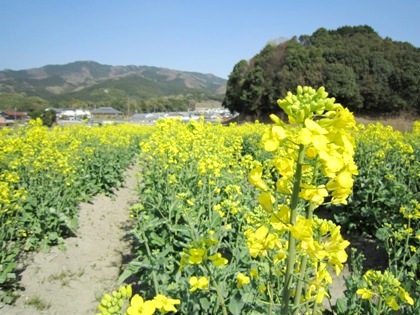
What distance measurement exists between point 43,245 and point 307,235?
3934mm

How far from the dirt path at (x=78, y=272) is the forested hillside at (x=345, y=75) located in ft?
87.4

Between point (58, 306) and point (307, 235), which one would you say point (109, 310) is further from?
point (58, 306)

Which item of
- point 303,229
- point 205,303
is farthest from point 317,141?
point 205,303

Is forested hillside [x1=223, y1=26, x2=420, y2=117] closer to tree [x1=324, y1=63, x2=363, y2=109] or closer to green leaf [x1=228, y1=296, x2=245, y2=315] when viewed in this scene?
tree [x1=324, y1=63, x2=363, y2=109]

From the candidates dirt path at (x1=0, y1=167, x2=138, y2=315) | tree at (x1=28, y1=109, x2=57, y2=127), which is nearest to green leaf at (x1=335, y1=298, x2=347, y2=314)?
dirt path at (x1=0, y1=167, x2=138, y2=315)

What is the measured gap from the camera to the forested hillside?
92.9 feet

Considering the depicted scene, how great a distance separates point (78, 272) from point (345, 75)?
96.5 ft

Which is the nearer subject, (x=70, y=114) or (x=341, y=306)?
(x=341, y=306)

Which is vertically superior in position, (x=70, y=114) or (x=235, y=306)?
(x=70, y=114)

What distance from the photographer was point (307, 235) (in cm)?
91

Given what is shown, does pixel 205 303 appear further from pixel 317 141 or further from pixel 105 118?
pixel 105 118

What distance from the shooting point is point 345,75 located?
93.3 feet

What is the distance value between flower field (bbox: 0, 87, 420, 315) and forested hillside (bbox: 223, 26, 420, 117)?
2395 cm

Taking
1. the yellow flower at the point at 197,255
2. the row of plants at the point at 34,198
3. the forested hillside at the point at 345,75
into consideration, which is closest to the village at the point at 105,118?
the row of plants at the point at 34,198
